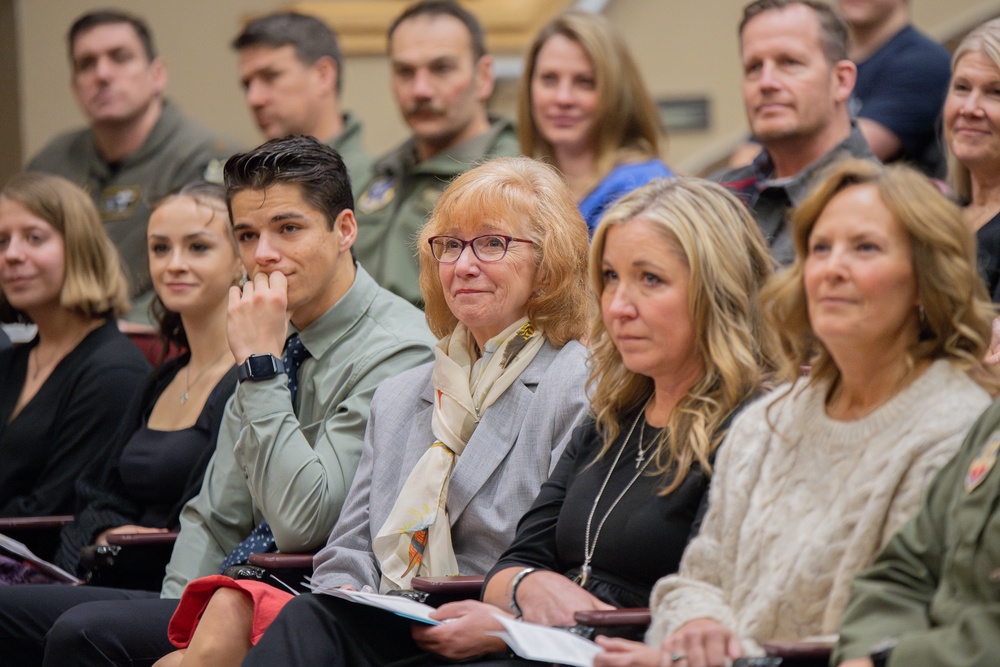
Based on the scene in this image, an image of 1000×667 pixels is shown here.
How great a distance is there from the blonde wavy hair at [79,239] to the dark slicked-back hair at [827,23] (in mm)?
1869

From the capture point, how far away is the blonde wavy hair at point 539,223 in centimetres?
251

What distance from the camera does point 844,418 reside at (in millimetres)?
1872

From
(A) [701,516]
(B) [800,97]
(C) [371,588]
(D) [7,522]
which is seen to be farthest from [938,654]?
(D) [7,522]

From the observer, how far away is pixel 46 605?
9.46 feet

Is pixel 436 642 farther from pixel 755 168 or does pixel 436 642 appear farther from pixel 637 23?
pixel 637 23

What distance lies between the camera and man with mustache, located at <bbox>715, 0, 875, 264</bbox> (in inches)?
129

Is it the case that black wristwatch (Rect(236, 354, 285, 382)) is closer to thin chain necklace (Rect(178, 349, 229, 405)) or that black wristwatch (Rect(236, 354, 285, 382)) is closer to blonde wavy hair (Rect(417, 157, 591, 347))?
blonde wavy hair (Rect(417, 157, 591, 347))

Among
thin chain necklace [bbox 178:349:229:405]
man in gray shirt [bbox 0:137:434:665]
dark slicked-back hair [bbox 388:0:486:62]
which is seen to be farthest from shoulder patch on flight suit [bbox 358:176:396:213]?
man in gray shirt [bbox 0:137:434:665]

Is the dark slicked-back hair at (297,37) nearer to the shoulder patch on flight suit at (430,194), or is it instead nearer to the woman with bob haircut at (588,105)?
the shoulder patch on flight suit at (430,194)

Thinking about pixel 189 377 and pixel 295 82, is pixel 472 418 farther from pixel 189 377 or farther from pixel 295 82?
pixel 295 82

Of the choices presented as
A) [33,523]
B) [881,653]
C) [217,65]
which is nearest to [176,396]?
[33,523]

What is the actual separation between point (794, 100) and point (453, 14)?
1444 mm

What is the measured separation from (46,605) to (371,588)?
85 cm

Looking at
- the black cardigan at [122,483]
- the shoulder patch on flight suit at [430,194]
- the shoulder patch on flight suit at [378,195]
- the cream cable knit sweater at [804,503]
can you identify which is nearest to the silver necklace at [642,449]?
the cream cable knit sweater at [804,503]
